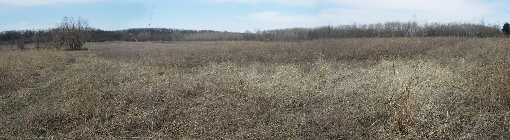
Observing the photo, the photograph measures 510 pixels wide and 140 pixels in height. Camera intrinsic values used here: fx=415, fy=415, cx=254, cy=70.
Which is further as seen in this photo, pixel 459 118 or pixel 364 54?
pixel 364 54

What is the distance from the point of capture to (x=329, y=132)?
5.00m

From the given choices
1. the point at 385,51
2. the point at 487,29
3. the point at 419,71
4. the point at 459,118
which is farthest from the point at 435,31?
the point at 459,118

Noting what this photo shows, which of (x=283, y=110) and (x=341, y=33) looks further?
(x=341, y=33)

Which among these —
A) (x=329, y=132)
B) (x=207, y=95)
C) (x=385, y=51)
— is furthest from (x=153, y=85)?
(x=385, y=51)

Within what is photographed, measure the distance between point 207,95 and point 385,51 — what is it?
11.0 meters

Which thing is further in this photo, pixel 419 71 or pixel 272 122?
pixel 419 71

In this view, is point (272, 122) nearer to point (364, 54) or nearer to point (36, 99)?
point (36, 99)

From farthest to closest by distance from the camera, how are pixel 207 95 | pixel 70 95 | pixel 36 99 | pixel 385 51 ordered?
pixel 385 51 → pixel 36 99 → pixel 70 95 → pixel 207 95

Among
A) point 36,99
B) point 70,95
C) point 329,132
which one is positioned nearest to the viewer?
point 329,132

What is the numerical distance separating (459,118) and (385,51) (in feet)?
37.8

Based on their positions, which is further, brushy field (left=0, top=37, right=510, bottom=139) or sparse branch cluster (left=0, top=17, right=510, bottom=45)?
sparse branch cluster (left=0, top=17, right=510, bottom=45)

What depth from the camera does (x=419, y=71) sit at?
857 cm

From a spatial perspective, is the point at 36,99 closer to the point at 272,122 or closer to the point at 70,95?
the point at 70,95

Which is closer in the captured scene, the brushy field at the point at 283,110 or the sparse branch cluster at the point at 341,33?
the brushy field at the point at 283,110
